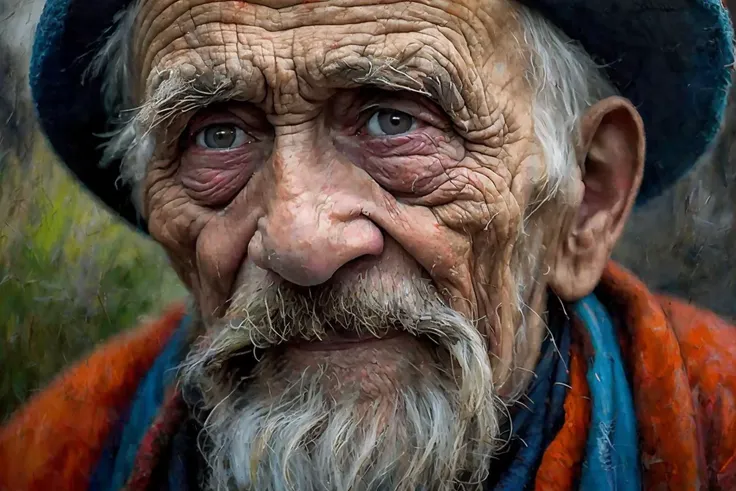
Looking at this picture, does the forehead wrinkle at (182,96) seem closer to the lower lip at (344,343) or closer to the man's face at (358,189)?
the man's face at (358,189)

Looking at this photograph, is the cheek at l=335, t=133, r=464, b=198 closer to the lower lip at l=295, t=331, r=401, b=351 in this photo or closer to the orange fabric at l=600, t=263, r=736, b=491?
the lower lip at l=295, t=331, r=401, b=351

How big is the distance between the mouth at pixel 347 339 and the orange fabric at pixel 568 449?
1.29 ft

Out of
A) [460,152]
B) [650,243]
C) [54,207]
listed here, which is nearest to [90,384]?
[54,207]

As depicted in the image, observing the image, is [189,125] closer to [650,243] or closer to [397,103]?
[397,103]

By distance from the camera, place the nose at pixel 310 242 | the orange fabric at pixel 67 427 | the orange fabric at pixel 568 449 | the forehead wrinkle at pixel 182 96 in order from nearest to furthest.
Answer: the nose at pixel 310 242, the forehead wrinkle at pixel 182 96, the orange fabric at pixel 568 449, the orange fabric at pixel 67 427

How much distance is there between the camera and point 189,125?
147cm

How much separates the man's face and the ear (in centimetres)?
15

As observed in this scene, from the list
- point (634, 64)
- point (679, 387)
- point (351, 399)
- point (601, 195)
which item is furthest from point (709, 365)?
point (351, 399)

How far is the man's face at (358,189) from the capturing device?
1.30 m

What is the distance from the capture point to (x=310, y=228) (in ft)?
4.07

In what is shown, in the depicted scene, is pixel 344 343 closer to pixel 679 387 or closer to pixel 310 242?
pixel 310 242

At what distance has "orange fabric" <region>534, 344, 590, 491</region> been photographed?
1454 mm

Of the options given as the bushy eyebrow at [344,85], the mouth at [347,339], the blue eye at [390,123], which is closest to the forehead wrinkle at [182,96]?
the bushy eyebrow at [344,85]

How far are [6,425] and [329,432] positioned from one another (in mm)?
905
